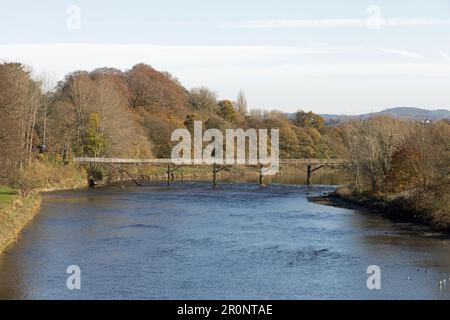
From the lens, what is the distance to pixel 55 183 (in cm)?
5769

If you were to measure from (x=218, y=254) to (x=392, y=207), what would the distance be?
17.3 m

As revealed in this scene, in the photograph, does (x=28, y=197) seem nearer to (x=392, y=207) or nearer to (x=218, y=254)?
(x=218, y=254)

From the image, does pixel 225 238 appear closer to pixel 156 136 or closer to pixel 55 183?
pixel 55 183

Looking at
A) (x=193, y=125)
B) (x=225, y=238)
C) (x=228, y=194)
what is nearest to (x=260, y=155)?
(x=193, y=125)

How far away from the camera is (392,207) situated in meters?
42.2

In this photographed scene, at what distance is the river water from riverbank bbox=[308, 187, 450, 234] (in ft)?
4.23

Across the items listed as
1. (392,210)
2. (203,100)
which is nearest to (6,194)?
(392,210)

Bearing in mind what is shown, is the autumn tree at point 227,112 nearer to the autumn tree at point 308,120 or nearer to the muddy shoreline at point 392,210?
the autumn tree at point 308,120

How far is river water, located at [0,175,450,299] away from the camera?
22.6 meters

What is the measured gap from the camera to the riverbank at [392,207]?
36.3 meters

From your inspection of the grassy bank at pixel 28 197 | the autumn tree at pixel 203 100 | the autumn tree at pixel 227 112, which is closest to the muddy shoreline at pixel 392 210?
the grassy bank at pixel 28 197

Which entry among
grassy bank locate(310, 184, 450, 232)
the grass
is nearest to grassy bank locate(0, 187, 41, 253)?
the grass

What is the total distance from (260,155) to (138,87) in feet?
81.1
